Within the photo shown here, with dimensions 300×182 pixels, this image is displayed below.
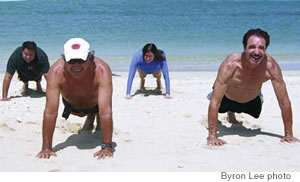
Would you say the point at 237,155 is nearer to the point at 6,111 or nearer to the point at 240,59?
the point at 240,59

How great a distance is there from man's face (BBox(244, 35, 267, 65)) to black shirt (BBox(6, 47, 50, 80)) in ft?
13.8

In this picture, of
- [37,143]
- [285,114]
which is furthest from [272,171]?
[37,143]

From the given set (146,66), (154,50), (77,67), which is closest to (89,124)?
(77,67)

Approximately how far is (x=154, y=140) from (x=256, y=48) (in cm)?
157

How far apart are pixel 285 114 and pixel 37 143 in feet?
9.08

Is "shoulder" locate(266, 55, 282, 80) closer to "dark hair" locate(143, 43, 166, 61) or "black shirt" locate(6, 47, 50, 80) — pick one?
"dark hair" locate(143, 43, 166, 61)

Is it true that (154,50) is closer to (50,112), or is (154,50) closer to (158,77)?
(158,77)

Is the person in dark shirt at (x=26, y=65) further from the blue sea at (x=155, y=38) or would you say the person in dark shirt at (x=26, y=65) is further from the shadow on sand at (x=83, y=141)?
the blue sea at (x=155, y=38)

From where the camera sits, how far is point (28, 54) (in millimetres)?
7781

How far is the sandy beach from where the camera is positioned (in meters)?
4.46

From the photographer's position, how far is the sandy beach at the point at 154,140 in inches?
175

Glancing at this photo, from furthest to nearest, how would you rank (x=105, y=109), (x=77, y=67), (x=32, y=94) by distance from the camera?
(x=32, y=94), (x=105, y=109), (x=77, y=67)

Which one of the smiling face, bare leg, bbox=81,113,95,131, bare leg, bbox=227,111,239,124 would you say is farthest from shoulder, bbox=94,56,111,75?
bare leg, bbox=227,111,239,124

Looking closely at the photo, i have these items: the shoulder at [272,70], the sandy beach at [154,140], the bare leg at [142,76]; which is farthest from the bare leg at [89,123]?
the bare leg at [142,76]
